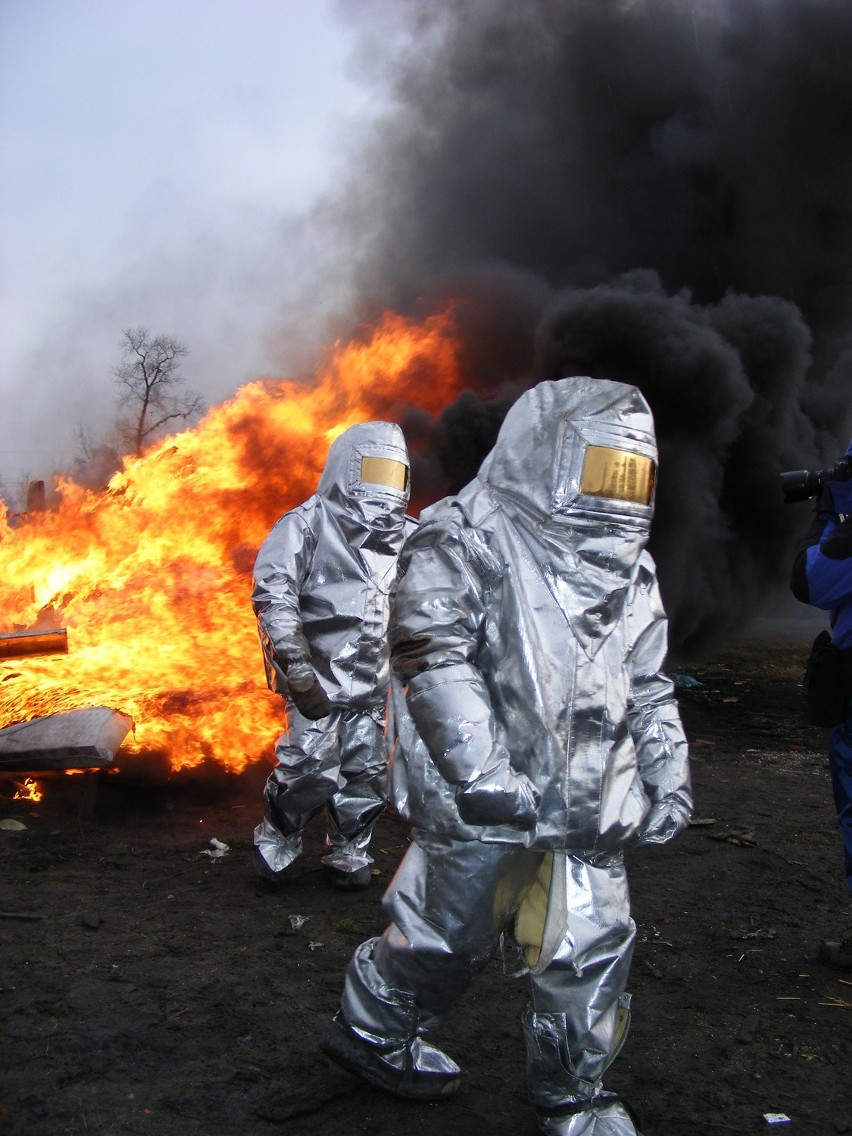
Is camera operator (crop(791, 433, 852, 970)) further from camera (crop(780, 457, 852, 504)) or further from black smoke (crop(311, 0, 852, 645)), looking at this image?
black smoke (crop(311, 0, 852, 645))

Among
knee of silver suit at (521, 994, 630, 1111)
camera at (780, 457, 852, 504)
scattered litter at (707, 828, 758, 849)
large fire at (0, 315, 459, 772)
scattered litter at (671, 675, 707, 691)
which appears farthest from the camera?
scattered litter at (671, 675, 707, 691)

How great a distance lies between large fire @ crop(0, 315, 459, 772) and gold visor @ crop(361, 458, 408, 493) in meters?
2.22

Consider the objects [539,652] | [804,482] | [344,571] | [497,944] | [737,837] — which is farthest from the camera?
[737,837]

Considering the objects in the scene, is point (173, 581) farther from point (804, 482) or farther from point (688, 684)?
point (688, 684)

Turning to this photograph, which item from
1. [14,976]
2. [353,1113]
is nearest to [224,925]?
[14,976]

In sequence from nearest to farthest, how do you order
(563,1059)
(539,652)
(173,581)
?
1. (563,1059)
2. (539,652)
3. (173,581)

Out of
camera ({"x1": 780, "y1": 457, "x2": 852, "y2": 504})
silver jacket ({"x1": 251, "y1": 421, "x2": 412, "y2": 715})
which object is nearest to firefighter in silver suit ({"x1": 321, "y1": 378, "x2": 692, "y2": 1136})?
camera ({"x1": 780, "y1": 457, "x2": 852, "y2": 504})

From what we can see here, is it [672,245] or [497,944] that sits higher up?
[672,245]

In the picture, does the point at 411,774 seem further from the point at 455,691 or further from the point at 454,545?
the point at 454,545

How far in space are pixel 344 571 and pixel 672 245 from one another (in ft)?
37.2

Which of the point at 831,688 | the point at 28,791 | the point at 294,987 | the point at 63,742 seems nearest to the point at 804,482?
the point at 831,688

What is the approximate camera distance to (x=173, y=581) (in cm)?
654

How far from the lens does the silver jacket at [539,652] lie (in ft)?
6.43

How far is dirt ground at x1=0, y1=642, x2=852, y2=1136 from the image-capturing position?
2.21 m
